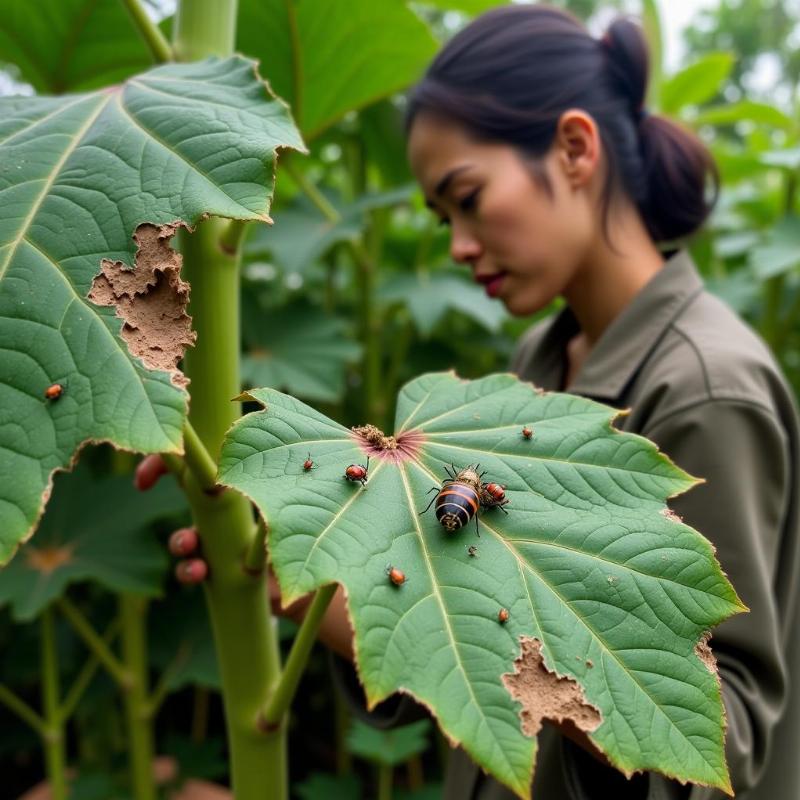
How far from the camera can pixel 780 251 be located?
7.43 ft

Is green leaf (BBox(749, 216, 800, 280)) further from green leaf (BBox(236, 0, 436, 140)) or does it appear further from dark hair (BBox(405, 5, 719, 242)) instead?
green leaf (BBox(236, 0, 436, 140))

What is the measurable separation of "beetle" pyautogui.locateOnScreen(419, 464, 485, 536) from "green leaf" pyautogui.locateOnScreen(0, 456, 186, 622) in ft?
3.84

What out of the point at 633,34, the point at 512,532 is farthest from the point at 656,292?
the point at 512,532

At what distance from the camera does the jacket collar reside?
4.50ft

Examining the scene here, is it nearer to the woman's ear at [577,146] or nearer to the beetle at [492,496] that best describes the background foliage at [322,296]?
the woman's ear at [577,146]

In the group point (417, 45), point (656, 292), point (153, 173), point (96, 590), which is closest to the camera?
point (153, 173)

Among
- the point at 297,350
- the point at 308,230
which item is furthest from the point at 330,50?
the point at 297,350

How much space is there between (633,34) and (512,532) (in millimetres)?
1307

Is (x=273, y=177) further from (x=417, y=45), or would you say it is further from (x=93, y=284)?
(x=417, y=45)

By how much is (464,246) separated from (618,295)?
0.33 metres

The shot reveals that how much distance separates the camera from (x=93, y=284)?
69 cm

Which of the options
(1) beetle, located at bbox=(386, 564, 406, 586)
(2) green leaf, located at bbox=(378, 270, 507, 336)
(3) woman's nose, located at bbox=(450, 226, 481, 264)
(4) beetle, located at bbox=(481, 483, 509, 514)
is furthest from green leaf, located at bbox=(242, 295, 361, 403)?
(1) beetle, located at bbox=(386, 564, 406, 586)

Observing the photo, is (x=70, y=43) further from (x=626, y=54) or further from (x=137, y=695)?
(x=137, y=695)

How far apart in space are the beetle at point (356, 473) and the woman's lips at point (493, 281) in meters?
0.86
